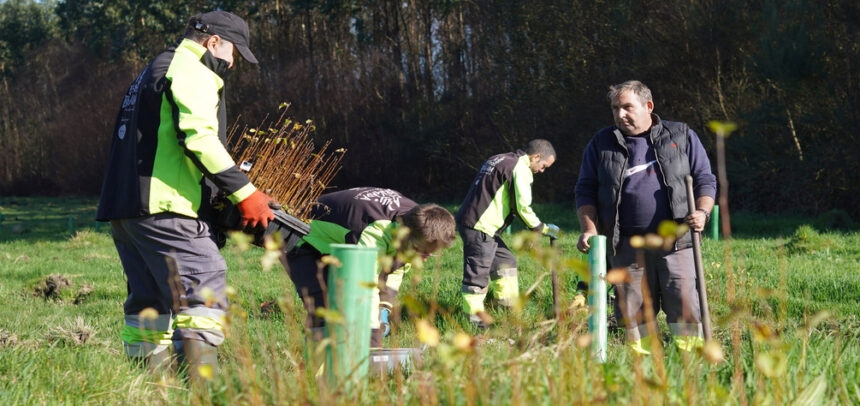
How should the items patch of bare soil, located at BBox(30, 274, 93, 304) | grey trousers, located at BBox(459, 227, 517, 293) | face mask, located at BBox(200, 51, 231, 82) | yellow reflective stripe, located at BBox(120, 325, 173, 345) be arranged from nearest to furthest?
face mask, located at BBox(200, 51, 231, 82)
yellow reflective stripe, located at BBox(120, 325, 173, 345)
grey trousers, located at BBox(459, 227, 517, 293)
patch of bare soil, located at BBox(30, 274, 93, 304)

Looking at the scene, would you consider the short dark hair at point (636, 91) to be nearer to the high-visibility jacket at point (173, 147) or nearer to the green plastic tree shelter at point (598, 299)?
the green plastic tree shelter at point (598, 299)

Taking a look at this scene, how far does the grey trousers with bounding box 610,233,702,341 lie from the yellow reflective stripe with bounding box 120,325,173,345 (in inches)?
93.1

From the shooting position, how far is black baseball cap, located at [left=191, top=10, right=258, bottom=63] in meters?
3.71

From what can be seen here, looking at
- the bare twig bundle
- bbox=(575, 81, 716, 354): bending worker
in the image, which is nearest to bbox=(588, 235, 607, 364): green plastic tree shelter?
bbox=(575, 81, 716, 354): bending worker

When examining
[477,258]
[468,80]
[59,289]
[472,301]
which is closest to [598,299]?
[472,301]

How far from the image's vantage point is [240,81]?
100 ft

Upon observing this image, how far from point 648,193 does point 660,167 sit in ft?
0.51

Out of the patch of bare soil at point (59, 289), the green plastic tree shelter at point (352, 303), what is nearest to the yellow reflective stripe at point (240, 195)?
the green plastic tree shelter at point (352, 303)

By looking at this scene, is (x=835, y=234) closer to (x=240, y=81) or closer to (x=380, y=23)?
(x=380, y=23)

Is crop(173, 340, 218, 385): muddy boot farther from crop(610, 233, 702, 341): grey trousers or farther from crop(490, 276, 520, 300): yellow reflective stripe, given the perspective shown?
crop(490, 276, 520, 300): yellow reflective stripe

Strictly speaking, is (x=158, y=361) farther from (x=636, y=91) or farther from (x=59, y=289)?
(x=59, y=289)

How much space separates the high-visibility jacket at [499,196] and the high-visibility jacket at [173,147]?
137 inches

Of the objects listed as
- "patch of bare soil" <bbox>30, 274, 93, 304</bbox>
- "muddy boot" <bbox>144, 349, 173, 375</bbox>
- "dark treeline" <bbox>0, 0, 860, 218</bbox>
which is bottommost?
"muddy boot" <bbox>144, 349, 173, 375</bbox>

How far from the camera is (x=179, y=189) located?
11.6 ft
